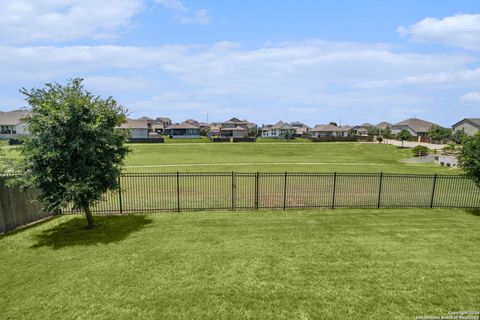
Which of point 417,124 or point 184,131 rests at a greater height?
point 417,124

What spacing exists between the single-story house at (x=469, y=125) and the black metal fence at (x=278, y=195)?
73.4 m

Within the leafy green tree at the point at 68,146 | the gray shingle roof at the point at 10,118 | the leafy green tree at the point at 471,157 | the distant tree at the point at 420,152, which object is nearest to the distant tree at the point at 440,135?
the distant tree at the point at 420,152

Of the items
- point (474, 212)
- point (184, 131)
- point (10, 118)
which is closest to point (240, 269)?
point (474, 212)

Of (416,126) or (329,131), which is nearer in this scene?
(416,126)

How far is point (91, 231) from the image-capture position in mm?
10383

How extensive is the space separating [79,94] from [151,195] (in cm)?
861

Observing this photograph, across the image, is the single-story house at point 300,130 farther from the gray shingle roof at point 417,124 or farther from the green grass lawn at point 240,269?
the green grass lawn at point 240,269

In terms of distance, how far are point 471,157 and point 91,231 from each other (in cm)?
1794

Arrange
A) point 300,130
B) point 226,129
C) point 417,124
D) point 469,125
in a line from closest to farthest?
point 469,125 → point 226,129 → point 417,124 → point 300,130

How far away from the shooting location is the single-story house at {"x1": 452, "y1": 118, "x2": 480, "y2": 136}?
75812mm

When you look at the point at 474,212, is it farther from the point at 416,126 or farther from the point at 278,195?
the point at 416,126

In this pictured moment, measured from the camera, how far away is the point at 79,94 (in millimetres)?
10086

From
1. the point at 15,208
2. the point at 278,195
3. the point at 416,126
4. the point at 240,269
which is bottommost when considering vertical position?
the point at 278,195

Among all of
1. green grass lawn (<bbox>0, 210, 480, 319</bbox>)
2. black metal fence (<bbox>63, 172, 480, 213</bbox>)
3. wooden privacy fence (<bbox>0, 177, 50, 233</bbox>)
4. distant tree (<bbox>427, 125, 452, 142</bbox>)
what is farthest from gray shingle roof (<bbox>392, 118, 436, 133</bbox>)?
wooden privacy fence (<bbox>0, 177, 50, 233</bbox>)
